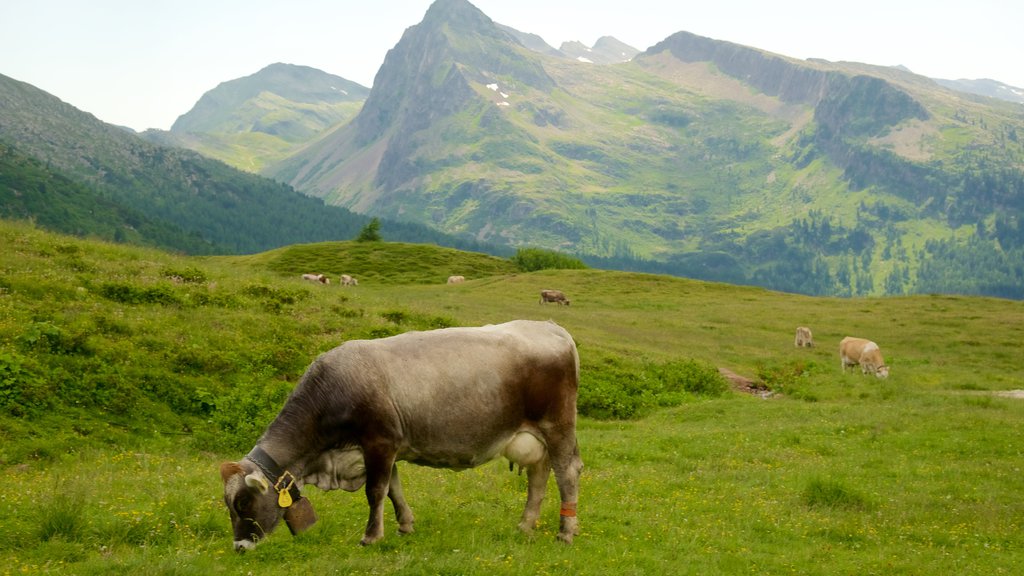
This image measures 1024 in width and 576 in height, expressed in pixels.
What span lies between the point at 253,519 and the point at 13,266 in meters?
22.0

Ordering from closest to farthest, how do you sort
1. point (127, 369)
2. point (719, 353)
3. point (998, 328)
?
point (127, 369) → point (719, 353) → point (998, 328)

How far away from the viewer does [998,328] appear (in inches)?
2354

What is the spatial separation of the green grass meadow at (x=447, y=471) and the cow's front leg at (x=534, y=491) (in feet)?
0.92

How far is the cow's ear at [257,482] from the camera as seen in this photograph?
1056cm

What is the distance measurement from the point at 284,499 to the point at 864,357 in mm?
40298

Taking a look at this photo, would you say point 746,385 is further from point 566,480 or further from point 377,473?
point 377,473

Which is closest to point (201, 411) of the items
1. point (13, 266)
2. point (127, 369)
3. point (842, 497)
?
point (127, 369)

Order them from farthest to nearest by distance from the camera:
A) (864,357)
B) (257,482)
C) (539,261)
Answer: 1. (539,261)
2. (864,357)
3. (257,482)

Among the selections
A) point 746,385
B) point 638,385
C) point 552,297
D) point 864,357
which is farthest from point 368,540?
point 552,297

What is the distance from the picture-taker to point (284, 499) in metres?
11.0

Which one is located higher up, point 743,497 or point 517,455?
point 517,455

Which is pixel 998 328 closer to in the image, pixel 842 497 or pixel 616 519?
pixel 842 497

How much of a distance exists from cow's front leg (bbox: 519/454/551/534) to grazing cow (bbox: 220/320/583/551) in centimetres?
22

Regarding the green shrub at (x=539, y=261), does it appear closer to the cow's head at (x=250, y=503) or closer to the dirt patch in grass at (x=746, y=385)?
the dirt patch in grass at (x=746, y=385)
